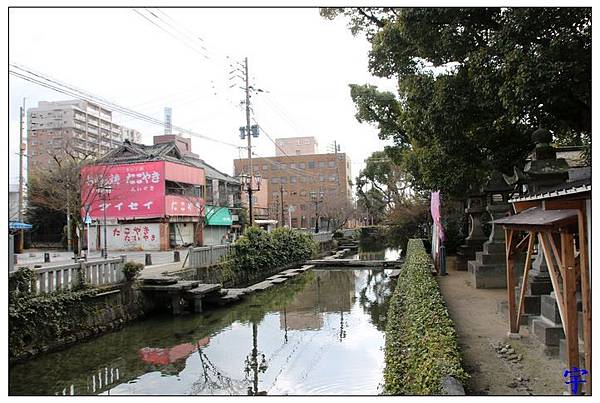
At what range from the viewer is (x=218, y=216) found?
110 ft

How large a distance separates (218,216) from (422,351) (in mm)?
29627

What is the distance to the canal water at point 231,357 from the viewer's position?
22.9 feet

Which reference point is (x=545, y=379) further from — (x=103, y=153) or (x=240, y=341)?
(x=103, y=153)

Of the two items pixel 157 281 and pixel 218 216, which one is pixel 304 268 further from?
pixel 218 216

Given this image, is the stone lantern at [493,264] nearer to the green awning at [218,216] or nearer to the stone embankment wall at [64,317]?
the stone embankment wall at [64,317]

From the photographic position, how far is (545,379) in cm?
493

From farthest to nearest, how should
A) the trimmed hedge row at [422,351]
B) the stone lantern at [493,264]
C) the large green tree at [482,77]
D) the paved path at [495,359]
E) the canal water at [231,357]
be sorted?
the stone lantern at [493,264], the canal water at [231,357], the large green tree at [482,77], the paved path at [495,359], the trimmed hedge row at [422,351]

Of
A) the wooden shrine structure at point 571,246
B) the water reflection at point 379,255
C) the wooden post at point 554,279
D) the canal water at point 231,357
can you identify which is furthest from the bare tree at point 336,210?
the wooden shrine structure at point 571,246

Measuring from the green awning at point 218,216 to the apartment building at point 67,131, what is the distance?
7350 millimetres

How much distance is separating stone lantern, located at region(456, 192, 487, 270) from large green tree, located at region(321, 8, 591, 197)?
171 centimetres

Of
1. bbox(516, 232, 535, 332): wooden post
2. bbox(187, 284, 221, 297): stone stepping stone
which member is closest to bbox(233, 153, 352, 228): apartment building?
bbox(187, 284, 221, 297): stone stepping stone

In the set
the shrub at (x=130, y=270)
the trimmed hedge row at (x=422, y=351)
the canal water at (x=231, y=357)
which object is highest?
the shrub at (x=130, y=270)

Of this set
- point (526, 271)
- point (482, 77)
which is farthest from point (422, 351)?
point (482, 77)

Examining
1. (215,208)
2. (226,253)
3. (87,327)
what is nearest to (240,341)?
(87,327)
